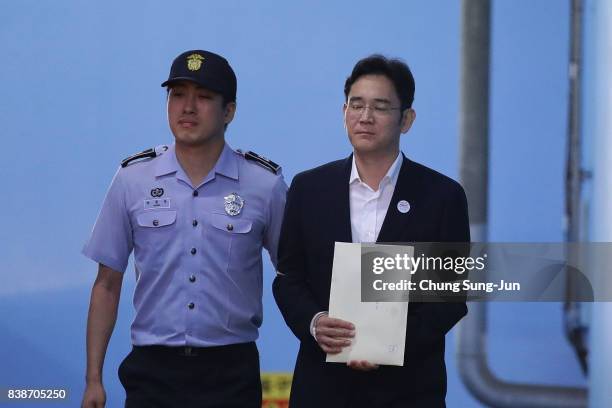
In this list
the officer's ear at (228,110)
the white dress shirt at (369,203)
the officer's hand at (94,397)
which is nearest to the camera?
the white dress shirt at (369,203)

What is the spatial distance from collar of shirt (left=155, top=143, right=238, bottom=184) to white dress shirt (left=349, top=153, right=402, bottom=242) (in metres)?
0.34

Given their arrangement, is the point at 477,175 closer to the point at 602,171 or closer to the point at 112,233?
the point at 602,171

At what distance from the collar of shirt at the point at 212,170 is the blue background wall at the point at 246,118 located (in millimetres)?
584

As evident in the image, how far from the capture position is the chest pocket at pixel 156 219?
2432mm

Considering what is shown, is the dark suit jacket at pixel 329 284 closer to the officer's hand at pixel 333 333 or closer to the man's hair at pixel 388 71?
the officer's hand at pixel 333 333

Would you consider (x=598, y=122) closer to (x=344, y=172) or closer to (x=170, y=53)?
(x=344, y=172)

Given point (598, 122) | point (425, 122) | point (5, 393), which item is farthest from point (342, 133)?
point (5, 393)

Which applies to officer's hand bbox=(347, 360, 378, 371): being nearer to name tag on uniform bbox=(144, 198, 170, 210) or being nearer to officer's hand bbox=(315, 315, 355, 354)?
officer's hand bbox=(315, 315, 355, 354)

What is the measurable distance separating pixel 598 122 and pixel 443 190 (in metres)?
0.93

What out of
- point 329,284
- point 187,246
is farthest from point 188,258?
point 329,284

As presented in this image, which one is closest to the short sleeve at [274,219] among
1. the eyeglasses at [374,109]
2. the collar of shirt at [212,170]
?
the collar of shirt at [212,170]

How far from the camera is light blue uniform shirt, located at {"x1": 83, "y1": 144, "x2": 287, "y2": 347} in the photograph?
242 cm

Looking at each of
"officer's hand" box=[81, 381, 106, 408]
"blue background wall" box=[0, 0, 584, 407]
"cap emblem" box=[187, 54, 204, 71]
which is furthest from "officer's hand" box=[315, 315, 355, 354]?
"blue background wall" box=[0, 0, 584, 407]

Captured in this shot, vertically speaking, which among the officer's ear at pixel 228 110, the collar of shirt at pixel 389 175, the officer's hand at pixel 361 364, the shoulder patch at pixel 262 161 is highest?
the officer's ear at pixel 228 110
